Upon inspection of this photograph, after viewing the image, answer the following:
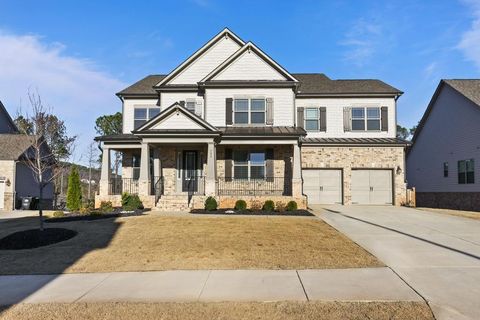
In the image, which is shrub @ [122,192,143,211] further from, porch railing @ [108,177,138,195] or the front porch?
porch railing @ [108,177,138,195]

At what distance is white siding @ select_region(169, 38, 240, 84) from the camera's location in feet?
75.3

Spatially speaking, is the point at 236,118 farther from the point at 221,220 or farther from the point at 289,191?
the point at 221,220

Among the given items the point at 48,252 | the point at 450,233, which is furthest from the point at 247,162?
the point at 48,252

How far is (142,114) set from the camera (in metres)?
23.6

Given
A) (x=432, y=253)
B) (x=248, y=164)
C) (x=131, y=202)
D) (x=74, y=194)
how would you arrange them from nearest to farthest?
(x=432, y=253) → (x=131, y=202) → (x=74, y=194) → (x=248, y=164)

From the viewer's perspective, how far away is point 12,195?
2539 cm

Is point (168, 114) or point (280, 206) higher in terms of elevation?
point (168, 114)

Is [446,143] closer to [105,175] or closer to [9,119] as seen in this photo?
[105,175]

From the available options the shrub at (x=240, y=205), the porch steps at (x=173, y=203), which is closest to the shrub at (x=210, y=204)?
the shrub at (x=240, y=205)

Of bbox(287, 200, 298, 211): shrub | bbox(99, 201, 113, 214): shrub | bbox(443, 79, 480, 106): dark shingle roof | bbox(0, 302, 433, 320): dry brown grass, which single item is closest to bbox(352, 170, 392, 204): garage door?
bbox(443, 79, 480, 106): dark shingle roof

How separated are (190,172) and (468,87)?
726 inches

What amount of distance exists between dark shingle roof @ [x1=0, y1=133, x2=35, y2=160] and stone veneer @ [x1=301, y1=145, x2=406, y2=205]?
1917 cm

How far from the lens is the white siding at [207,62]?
22.9m

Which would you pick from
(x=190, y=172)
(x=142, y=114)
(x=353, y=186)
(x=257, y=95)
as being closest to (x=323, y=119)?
(x=353, y=186)
